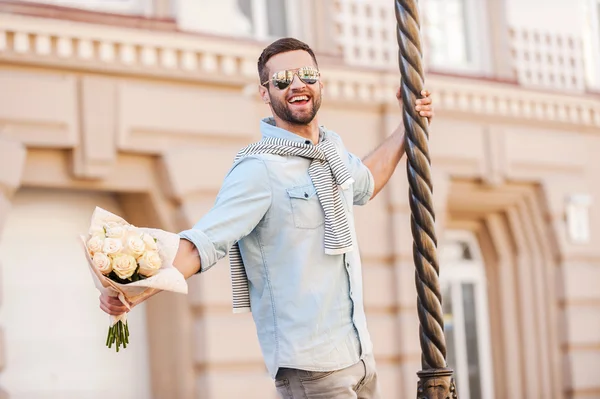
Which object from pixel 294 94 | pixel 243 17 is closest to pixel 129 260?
pixel 294 94

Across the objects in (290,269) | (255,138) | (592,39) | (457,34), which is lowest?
(290,269)

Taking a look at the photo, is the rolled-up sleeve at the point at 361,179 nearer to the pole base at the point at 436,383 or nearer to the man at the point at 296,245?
the man at the point at 296,245

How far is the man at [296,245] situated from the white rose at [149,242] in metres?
0.18

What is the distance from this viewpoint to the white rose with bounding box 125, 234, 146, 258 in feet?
11.1

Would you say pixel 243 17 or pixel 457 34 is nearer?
pixel 243 17

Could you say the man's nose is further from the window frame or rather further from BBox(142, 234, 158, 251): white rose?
the window frame

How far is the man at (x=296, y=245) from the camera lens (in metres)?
3.76

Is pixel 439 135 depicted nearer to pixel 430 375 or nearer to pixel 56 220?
pixel 56 220

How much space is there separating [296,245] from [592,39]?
953cm

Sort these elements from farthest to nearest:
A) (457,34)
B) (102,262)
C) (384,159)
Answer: (457,34) → (384,159) → (102,262)

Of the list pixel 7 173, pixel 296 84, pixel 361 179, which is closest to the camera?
pixel 296 84

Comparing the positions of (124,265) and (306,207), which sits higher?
(306,207)

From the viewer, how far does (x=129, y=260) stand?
3.36m

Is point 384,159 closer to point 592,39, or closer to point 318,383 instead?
point 318,383
